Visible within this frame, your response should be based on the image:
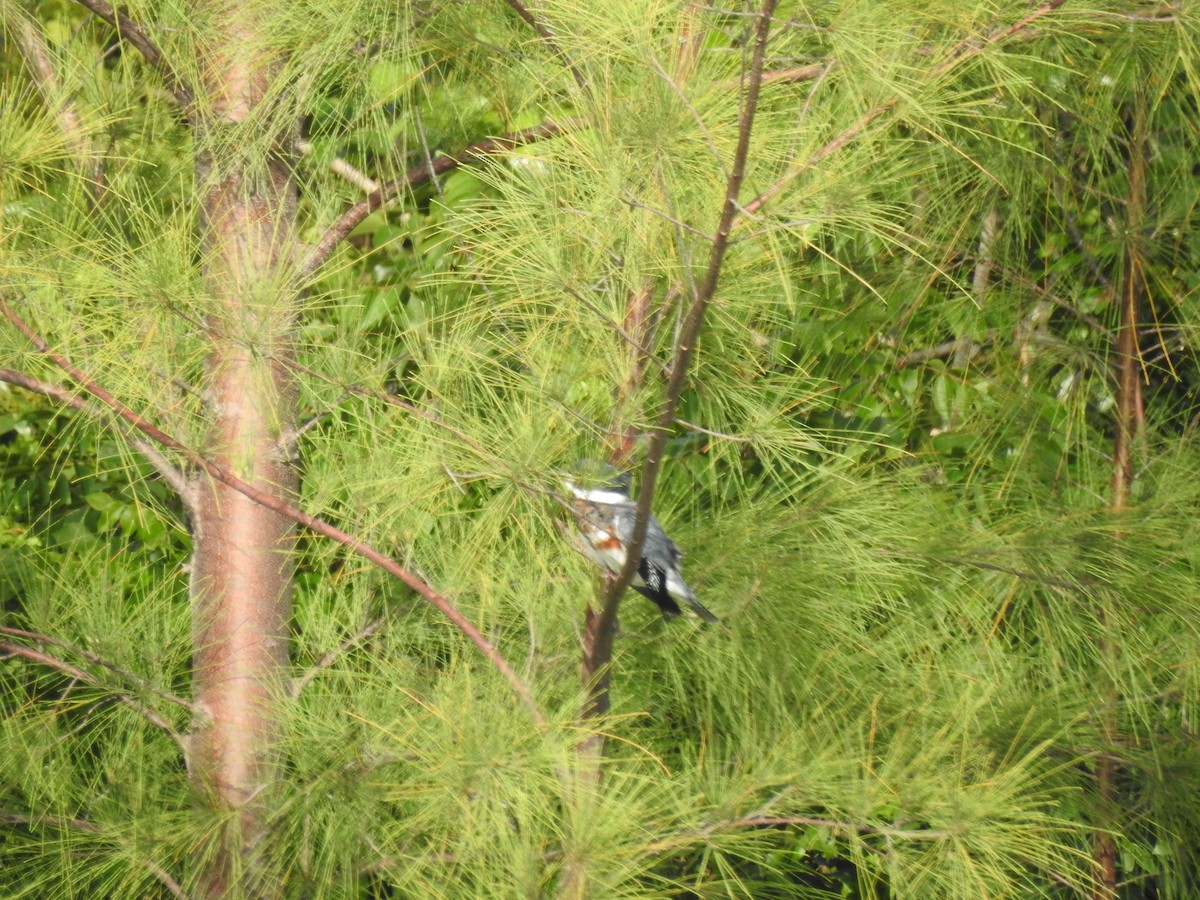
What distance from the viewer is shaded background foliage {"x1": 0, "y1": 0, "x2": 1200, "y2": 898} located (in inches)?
46.0

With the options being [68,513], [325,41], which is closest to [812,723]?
[325,41]

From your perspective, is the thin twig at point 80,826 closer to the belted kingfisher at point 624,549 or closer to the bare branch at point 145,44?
the belted kingfisher at point 624,549

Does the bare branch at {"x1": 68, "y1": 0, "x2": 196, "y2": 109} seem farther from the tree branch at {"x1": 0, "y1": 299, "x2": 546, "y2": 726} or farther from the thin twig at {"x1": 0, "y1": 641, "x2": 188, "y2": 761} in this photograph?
the thin twig at {"x1": 0, "y1": 641, "x2": 188, "y2": 761}

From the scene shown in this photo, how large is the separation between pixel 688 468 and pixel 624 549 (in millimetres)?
615

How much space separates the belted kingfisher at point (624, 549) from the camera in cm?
130

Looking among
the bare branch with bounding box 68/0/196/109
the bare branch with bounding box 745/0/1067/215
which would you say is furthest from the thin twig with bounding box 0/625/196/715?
the bare branch with bounding box 745/0/1067/215

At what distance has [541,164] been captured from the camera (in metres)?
1.38

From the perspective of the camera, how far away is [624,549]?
1.32 meters

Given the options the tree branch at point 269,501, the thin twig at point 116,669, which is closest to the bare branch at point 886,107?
the tree branch at point 269,501

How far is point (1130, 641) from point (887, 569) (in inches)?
Answer: 10.5

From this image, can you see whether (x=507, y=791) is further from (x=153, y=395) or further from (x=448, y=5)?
(x=448, y=5)

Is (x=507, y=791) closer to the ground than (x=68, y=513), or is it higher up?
higher up

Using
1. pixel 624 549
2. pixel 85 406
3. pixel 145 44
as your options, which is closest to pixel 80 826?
pixel 85 406

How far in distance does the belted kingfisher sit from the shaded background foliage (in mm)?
48
